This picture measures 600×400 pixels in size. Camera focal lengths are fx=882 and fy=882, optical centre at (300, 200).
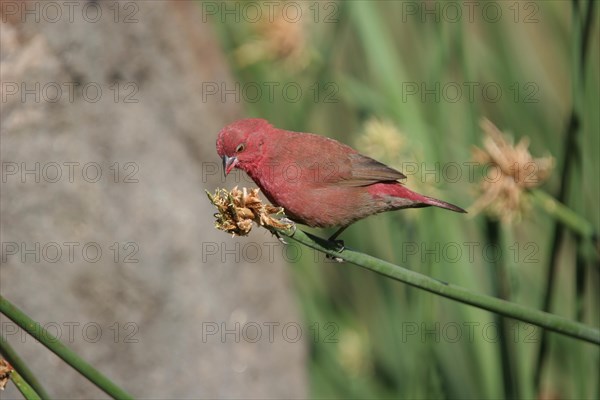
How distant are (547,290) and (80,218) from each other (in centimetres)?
153

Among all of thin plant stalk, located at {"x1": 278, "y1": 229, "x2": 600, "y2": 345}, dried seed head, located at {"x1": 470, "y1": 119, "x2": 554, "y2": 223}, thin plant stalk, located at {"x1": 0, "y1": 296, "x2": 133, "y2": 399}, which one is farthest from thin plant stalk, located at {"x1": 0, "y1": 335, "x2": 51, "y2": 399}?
dried seed head, located at {"x1": 470, "y1": 119, "x2": 554, "y2": 223}

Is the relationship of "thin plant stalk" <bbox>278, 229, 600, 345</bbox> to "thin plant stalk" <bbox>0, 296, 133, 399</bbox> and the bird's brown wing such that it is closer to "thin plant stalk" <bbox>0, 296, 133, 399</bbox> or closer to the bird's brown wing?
"thin plant stalk" <bbox>0, 296, 133, 399</bbox>

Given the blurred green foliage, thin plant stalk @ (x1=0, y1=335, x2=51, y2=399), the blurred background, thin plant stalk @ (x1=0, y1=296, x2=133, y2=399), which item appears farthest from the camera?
the blurred green foliage

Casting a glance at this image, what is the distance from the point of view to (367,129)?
3.42 meters

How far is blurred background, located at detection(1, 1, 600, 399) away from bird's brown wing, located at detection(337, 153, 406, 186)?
0.29 metres

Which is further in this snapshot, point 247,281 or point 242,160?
point 247,281

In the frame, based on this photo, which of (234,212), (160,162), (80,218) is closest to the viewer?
(234,212)

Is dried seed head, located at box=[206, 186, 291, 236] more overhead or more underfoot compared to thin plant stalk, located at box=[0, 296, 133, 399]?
more overhead

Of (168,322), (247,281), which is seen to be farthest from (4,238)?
(247,281)

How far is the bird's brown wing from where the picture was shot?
2.78m

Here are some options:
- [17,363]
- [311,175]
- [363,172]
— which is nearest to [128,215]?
[311,175]

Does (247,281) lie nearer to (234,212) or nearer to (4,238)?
(4,238)

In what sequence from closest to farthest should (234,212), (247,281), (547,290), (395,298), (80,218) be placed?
(234,212), (547,290), (80,218), (247,281), (395,298)

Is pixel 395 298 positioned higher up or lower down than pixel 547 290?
higher up
